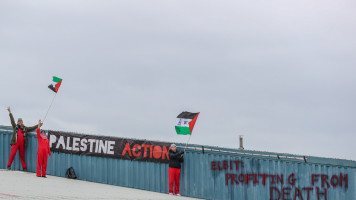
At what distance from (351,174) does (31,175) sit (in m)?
12.1

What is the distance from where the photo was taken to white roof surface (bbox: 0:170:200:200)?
15.5m

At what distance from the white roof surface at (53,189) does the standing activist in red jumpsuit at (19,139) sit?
60cm

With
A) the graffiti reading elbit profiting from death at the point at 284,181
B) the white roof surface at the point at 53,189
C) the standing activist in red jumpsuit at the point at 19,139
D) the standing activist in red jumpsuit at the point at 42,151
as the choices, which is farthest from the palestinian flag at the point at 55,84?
the graffiti reading elbit profiting from death at the point at 284,181

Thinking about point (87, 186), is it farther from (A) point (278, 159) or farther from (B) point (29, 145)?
(A) point (278, 159)

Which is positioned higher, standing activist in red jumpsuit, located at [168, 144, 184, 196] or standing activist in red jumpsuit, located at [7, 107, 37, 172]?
standing activist in red jumpsuit, located at [7, 107, 37, 172]

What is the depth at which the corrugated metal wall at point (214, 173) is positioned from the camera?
1905 cm

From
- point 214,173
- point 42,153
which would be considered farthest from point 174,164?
point 42,153

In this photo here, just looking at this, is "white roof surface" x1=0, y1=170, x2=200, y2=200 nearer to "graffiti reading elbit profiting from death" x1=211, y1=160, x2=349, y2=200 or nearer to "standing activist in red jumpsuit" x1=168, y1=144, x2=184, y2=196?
"standing activist in red jumpsuit" x1=168, y1=144, x2=184, y2=196

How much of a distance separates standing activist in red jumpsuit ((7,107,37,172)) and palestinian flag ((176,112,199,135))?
6.19m

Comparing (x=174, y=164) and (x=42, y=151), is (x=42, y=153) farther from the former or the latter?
(x=174, y=164)

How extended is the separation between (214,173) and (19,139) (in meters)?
8.27

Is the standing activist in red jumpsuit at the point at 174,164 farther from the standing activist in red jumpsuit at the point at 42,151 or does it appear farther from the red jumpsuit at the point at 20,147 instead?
the red jumpsuit at the point at 20,147

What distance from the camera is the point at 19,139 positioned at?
2292 centimetres

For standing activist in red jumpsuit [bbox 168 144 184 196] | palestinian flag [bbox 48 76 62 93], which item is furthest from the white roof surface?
palestinian flag [bbox 48 76 62 93]
